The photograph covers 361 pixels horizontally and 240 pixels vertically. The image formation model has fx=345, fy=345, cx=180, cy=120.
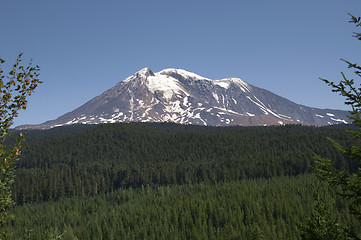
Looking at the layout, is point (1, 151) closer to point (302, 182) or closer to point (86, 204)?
point (302, 182)

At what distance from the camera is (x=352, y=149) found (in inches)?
544

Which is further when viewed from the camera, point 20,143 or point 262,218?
point 262,218

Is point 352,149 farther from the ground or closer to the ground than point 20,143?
closer to the ground

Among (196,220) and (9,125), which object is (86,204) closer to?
(196,220)

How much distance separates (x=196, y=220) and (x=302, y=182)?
52676mm

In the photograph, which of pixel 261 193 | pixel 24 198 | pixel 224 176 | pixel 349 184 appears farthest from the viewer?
pixel 224 176

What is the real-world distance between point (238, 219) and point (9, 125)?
113 m

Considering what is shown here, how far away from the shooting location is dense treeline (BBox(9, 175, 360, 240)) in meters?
110

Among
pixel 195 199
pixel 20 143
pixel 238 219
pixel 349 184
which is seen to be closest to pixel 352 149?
pixel 349 184

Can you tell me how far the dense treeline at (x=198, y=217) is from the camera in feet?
360

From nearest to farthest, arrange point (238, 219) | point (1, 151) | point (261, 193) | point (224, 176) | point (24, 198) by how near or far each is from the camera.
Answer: point (1, 151)
point (238, 219)
point (261, 193)
point (24, 198)
point (224, 176)

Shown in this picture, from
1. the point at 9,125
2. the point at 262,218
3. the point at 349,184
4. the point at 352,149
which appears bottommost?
the point at 262,218

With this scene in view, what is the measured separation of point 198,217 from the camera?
124 m

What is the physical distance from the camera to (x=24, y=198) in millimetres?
174000
